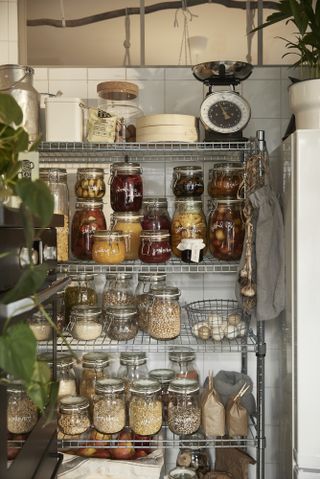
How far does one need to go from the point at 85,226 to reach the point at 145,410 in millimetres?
765

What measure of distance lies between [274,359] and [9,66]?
1.70 meters

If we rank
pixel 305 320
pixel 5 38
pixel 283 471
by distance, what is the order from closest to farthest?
pixel 305 320 < pixel 283 471 < pixel 5 38

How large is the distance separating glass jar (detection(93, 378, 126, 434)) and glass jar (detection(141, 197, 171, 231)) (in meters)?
0.64

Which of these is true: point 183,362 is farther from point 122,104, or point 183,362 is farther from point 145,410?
point 122,104

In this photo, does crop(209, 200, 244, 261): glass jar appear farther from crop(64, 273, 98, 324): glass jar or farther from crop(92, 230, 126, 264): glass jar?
crop(64, 273, 98, 324): glass jar

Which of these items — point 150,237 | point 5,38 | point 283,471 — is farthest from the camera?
point 5,38

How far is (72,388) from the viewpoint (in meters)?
2.21

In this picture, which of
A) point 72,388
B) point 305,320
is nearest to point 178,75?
point 305,320

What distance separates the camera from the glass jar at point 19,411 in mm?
770

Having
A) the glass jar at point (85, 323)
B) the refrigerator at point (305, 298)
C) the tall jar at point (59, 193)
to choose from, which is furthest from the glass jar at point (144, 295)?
the refrigerator at point (305, 298)

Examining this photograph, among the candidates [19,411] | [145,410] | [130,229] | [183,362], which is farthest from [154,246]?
[19,411]

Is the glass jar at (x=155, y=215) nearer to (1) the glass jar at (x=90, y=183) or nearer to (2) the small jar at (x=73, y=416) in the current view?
(1) the glass jar at (x=90, y=183)

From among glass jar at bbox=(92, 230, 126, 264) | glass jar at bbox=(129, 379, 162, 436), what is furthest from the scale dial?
glass jar at bbox=(129, 379, 162, 436)

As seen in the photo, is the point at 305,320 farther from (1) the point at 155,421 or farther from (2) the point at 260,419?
(1) the point at 155,421
